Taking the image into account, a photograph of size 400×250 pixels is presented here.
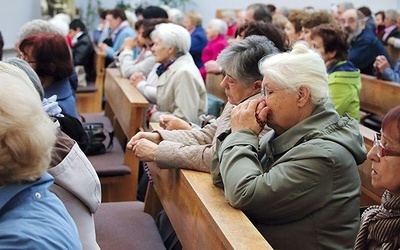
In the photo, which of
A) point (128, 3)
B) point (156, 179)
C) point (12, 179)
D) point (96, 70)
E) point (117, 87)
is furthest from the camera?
point (128, 3)

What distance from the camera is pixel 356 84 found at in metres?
4.15

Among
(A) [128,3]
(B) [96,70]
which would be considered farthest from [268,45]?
(A) [128,3]

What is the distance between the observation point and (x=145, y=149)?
2.79m

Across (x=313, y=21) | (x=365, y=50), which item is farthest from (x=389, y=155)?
(x=365, y=50)

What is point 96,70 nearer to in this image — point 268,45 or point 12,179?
point 268,45

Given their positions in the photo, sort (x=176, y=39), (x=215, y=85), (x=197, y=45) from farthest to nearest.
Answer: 1. (x=197, y=45)
2. (x=215, y=85)
3. (x=176, y=39)

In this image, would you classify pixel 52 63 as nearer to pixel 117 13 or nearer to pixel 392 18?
pixel 117 13

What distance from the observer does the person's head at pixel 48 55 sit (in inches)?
131

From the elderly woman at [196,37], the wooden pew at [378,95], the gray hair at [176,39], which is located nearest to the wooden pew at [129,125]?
the gray hair at [176,39]

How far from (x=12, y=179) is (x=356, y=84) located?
10.0ft

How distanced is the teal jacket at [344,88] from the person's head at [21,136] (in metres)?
2.80

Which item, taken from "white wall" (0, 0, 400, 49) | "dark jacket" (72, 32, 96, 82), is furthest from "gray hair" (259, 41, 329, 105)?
"white wall" (0, 0, 400, 49)

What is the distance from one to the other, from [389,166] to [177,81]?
8.39 feet

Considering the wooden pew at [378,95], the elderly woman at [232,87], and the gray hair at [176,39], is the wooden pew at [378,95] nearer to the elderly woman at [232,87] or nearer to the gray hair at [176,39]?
the gray hair at [176,39]
